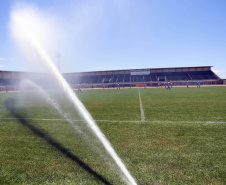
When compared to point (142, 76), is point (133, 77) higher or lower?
lower

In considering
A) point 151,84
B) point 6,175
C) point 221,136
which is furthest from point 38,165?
point 151,84

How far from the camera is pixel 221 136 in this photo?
15.8 ft

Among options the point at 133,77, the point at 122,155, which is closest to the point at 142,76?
the point at 133,77

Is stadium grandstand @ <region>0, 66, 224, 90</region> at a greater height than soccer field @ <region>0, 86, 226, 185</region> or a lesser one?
greater

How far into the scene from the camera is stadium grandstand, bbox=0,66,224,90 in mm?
54969

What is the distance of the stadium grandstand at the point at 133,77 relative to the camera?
55.0 m

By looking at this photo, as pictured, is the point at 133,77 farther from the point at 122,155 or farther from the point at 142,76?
the point at 122,155

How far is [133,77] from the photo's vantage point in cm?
6538

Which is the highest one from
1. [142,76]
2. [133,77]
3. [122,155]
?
[142,76]

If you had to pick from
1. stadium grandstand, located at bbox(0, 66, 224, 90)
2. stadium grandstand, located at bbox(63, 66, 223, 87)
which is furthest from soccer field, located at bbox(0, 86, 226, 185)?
stadium grandstand, located at bbox(63, 66, 223, 87)

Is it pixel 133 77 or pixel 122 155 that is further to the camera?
pixel 133 77

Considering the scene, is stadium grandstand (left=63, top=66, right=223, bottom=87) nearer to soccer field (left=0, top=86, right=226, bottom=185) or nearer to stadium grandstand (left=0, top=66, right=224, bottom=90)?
stadium grandstand (left=0, top=66, right=224, bottom=90)

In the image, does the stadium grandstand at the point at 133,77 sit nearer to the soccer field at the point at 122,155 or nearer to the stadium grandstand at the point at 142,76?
the stadium grandstand at the point at 142,76

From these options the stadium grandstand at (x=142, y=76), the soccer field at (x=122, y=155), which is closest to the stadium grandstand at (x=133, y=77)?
the stadium grandstand at (x=142, y=76)
